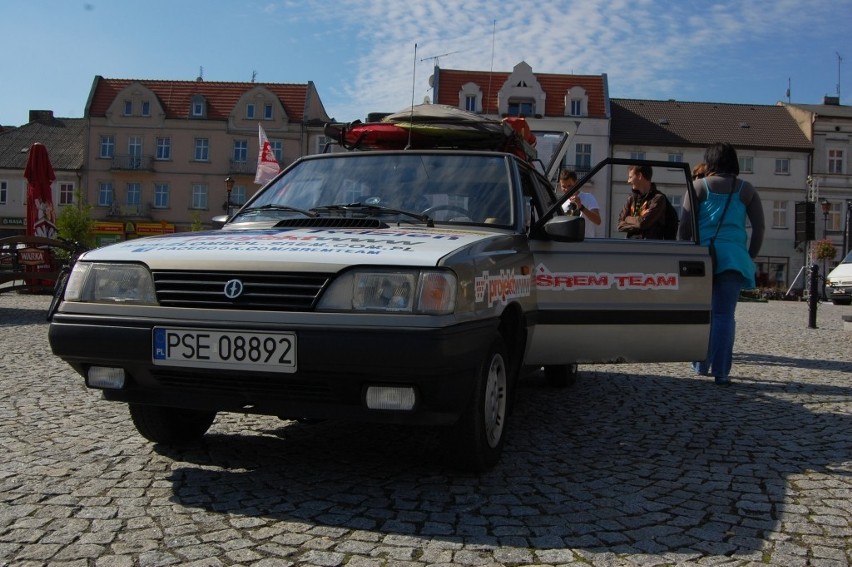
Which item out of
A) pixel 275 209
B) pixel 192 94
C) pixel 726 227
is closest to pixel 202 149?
pixel 192 94

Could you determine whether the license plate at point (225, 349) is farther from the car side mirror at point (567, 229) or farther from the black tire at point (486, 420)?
the car side mirror at point (567, 229)

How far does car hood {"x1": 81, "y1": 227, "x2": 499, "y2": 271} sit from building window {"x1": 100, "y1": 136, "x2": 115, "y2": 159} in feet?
177

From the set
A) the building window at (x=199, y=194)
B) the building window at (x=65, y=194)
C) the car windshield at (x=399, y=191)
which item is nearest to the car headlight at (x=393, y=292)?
the car windshield at (x=399, y=191)

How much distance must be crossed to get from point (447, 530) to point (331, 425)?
208 cm

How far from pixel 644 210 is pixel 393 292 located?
13.3 feet

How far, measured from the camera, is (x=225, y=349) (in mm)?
3404

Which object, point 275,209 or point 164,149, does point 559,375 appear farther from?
point 164,149

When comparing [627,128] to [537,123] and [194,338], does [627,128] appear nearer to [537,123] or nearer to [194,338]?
[537,123]

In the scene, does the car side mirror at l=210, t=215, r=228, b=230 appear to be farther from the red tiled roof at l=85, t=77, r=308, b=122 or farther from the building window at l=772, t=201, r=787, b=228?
the building window at l=772, t=201, r=787, b=228

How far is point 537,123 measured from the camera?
1068 cm

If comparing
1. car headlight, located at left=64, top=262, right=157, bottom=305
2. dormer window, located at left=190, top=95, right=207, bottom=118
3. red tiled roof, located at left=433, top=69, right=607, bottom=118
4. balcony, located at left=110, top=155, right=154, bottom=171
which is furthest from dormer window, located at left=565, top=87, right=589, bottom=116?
car headlight, located at left=64, top=262, right=157, bottom=305

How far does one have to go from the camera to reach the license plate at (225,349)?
10.9ft

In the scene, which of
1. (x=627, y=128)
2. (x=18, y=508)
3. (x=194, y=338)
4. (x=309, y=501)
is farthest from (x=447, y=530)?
(x=627, y=128)

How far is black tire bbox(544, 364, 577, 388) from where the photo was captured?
268 inches
